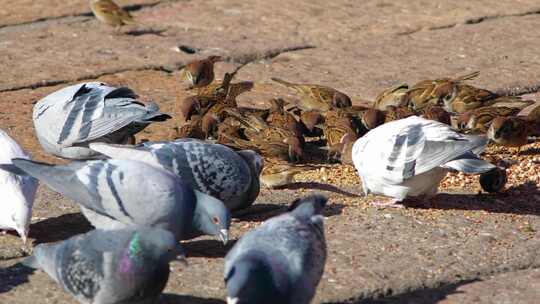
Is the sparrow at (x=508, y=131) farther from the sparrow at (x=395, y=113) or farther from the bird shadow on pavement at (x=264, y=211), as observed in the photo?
the bird shadow on pavement at (x=264, y=211)

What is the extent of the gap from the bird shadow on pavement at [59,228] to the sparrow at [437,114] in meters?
2.31

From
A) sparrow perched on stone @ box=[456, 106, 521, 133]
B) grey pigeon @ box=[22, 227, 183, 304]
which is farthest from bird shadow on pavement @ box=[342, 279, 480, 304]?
sparrow perched on stone @ box=[456, 106, 521, 133]

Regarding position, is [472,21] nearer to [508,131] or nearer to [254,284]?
[508,131]

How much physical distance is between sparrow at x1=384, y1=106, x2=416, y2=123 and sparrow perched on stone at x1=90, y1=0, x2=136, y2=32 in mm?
2838

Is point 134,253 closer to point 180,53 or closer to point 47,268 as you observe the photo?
point 47,268

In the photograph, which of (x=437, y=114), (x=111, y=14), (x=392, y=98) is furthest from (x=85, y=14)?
(x=437, y=114)

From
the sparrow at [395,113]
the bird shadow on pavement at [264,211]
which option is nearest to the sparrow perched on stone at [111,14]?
the sparrow at [395,113]

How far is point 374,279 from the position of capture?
5.02 meters

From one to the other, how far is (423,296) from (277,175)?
1714mm

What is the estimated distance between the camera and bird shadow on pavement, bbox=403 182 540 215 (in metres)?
6.20

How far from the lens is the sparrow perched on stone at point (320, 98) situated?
7.55m

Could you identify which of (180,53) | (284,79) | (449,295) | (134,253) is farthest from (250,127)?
(134,253)

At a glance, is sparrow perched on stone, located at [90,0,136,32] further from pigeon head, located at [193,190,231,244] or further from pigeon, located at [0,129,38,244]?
pigeon head, located at [193,190,231,244]

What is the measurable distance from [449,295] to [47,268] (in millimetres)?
1606
